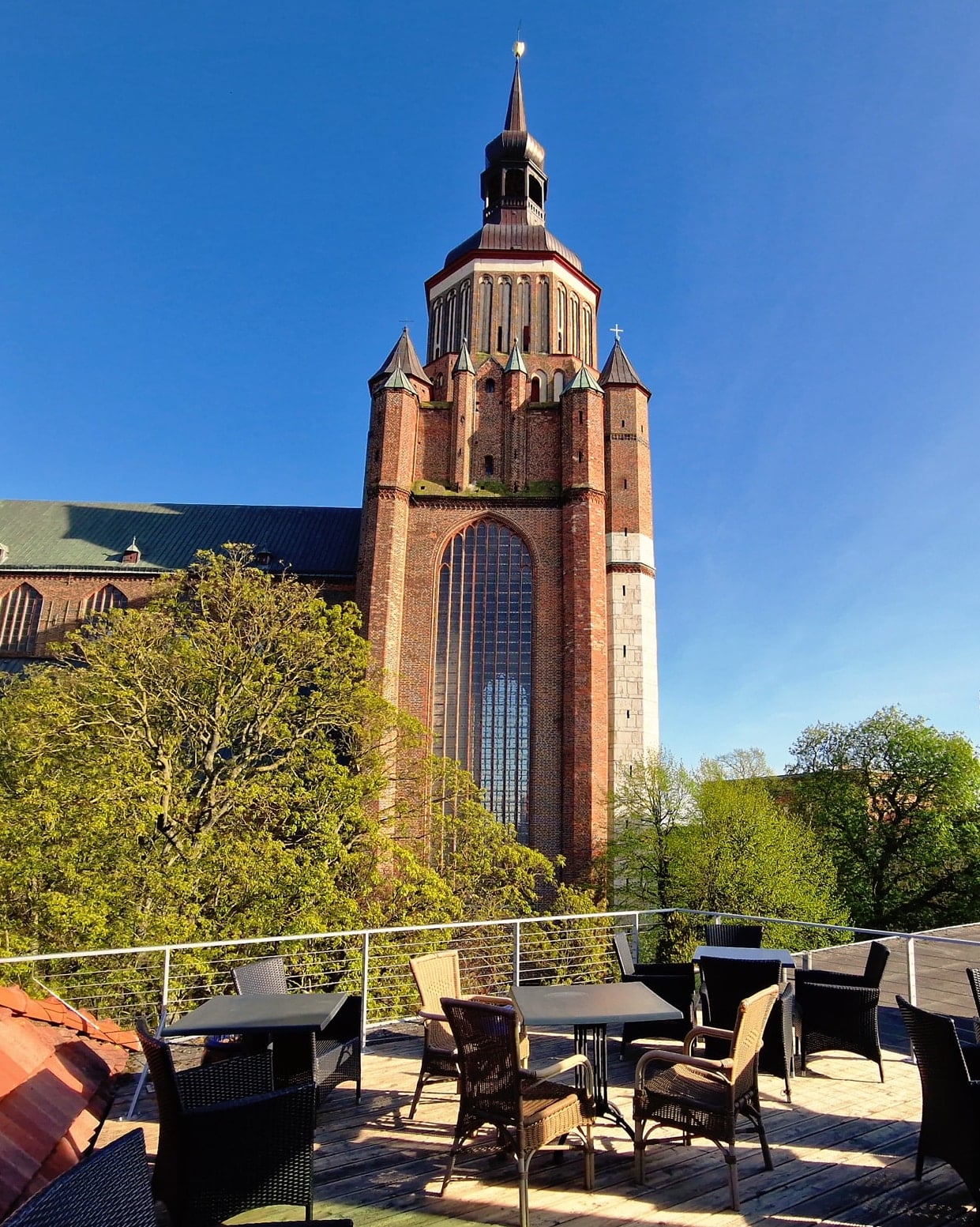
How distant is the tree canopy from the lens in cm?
1274

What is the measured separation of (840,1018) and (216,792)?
1156cm

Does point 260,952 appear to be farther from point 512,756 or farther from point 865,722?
point 865,722

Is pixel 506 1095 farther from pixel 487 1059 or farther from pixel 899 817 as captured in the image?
pixel 899 817

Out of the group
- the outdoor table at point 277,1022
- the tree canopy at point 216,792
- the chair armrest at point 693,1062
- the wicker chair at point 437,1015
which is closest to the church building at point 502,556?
the tree canopy at point 216,792

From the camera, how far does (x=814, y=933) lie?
23.9m

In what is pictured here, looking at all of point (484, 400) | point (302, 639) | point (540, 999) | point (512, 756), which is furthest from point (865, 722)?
point (540, 999)

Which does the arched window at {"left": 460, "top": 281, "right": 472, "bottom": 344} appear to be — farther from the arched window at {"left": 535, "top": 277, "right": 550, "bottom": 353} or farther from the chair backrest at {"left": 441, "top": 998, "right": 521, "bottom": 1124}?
the chair backrest at {"left": 441, "top": 998, "right": 521, "bottom": 1124}

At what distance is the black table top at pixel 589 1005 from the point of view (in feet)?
14.1

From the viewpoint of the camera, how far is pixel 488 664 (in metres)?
23.8

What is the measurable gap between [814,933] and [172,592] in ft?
65.6

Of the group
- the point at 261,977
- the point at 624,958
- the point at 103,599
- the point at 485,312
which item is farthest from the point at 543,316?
the point at 261,977

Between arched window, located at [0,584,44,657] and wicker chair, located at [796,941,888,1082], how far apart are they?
30.9 m

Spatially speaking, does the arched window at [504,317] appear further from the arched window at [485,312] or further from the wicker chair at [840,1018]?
the wicker chair at [840,1018]

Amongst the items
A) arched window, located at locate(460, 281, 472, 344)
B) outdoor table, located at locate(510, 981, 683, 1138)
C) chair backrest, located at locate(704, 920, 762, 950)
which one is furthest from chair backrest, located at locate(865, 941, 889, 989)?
arched window, located at locate(460, 281, 472, 344)
